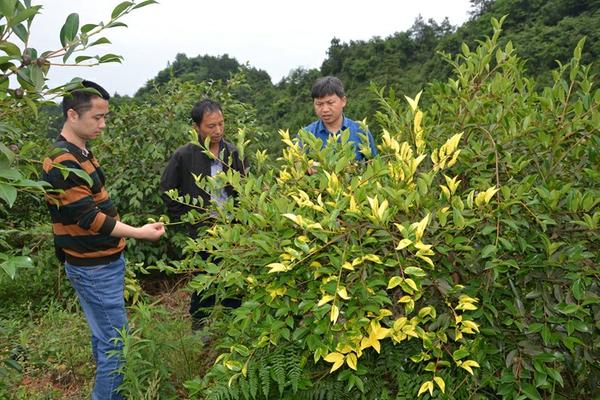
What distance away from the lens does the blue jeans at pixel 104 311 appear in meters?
2.60

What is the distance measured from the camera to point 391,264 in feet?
5.51

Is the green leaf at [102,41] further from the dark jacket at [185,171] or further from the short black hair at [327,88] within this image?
the short black hair at [327,88]

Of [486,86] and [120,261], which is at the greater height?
[486,86]

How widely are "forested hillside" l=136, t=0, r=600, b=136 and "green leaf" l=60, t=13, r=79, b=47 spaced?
1012 inches

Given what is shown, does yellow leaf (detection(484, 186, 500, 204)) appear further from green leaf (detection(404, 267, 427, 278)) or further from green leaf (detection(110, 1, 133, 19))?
green leaf (detection(110, 1, 133, 19))

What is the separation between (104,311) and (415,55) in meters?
55.4

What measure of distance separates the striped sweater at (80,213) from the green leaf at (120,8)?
3.79 feet

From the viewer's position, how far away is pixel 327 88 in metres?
3.54

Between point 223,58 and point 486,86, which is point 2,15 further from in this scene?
point 223,58

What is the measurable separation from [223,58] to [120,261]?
242ft

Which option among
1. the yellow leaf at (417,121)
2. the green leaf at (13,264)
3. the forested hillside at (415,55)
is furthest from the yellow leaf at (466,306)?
the forested hillside at (415,55)

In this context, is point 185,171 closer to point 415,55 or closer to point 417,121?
point 417,121

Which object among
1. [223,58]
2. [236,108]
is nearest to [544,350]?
[236,108]

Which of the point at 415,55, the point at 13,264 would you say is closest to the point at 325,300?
the point at 13,264
